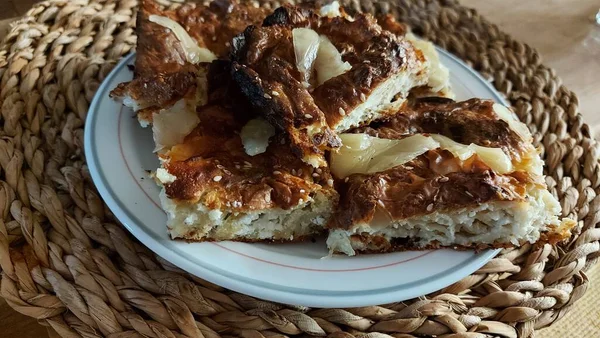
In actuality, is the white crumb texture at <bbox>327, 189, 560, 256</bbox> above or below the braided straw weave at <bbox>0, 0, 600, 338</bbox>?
above

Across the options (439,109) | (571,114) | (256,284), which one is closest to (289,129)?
(256,284)

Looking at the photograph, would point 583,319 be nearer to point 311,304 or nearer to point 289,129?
point 311,304

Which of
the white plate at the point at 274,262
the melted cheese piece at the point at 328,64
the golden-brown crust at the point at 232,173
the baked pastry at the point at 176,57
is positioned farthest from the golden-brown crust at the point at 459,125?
→ the baked pastry at the point at 176,57

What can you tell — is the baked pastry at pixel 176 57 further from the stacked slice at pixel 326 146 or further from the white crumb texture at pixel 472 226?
the white crumb texture at pixel 472 226

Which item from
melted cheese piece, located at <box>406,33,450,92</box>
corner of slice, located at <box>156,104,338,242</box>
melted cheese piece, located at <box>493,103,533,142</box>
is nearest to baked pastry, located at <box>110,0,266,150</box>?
corner of slice, located at <box>156,104,338,242</box>

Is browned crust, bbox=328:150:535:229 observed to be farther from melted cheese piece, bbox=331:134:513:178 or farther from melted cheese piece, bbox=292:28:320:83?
melted cheese piece, bbox=292:28:320:83

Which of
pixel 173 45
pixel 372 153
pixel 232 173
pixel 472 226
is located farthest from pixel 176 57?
pixel 472 226

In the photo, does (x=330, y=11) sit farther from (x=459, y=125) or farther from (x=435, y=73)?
(x=459, y=125)
